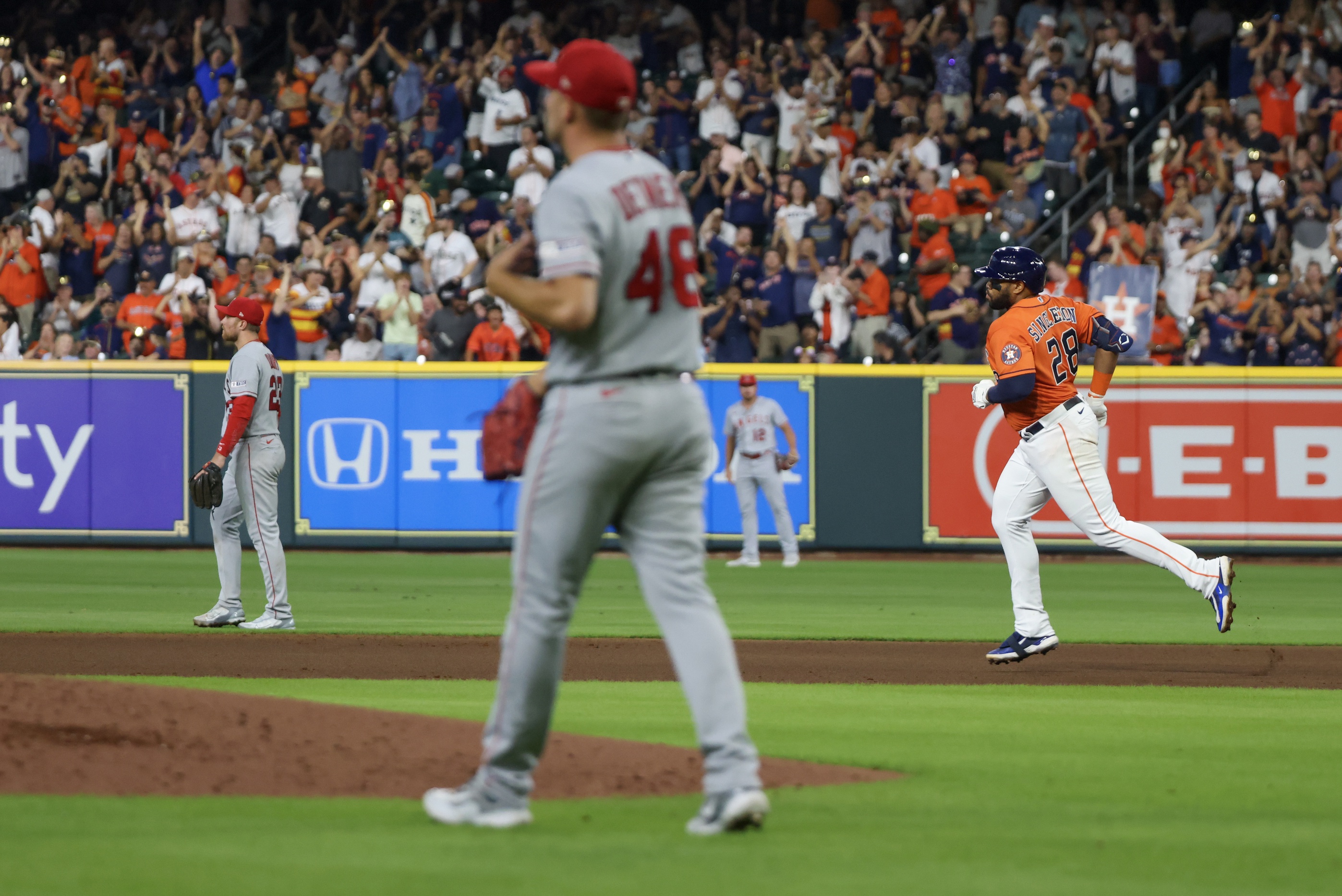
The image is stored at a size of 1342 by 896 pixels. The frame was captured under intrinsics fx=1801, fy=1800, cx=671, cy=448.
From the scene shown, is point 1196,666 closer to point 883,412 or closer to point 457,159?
point 883,412

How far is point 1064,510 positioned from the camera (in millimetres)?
9820

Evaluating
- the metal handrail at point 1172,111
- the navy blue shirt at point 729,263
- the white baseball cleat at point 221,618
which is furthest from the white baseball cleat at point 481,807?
the metal handrail at point 1172,111

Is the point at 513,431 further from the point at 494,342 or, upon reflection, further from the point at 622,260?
the point at 494,342

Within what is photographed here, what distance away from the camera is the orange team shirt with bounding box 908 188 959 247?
71.2 feet

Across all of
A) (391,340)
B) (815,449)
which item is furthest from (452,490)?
(815,449)

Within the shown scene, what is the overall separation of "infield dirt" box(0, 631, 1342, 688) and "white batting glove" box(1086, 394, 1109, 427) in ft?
4.65

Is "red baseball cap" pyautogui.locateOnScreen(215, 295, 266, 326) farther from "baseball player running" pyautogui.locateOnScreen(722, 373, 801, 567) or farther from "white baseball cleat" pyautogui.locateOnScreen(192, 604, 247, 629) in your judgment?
"baseball player running" pyautogui.locateOnScreen(722, 373, 801, 567)

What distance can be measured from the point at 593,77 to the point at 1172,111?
19655 millimetres

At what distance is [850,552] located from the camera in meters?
20.1

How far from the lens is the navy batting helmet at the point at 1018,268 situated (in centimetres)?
996

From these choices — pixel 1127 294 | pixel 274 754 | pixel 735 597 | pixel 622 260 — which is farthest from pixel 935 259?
pixel 622 260

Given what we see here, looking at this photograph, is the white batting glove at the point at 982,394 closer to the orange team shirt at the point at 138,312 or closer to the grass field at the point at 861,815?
the grass field at the point at 861,815

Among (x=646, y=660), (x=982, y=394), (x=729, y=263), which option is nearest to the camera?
(x=982, y=394)

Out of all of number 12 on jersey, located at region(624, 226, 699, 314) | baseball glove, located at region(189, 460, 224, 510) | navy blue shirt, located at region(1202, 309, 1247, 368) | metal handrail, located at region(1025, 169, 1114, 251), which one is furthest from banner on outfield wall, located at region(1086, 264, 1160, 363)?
number 12 on jersey, located at region(624, 226, 699, 314)
